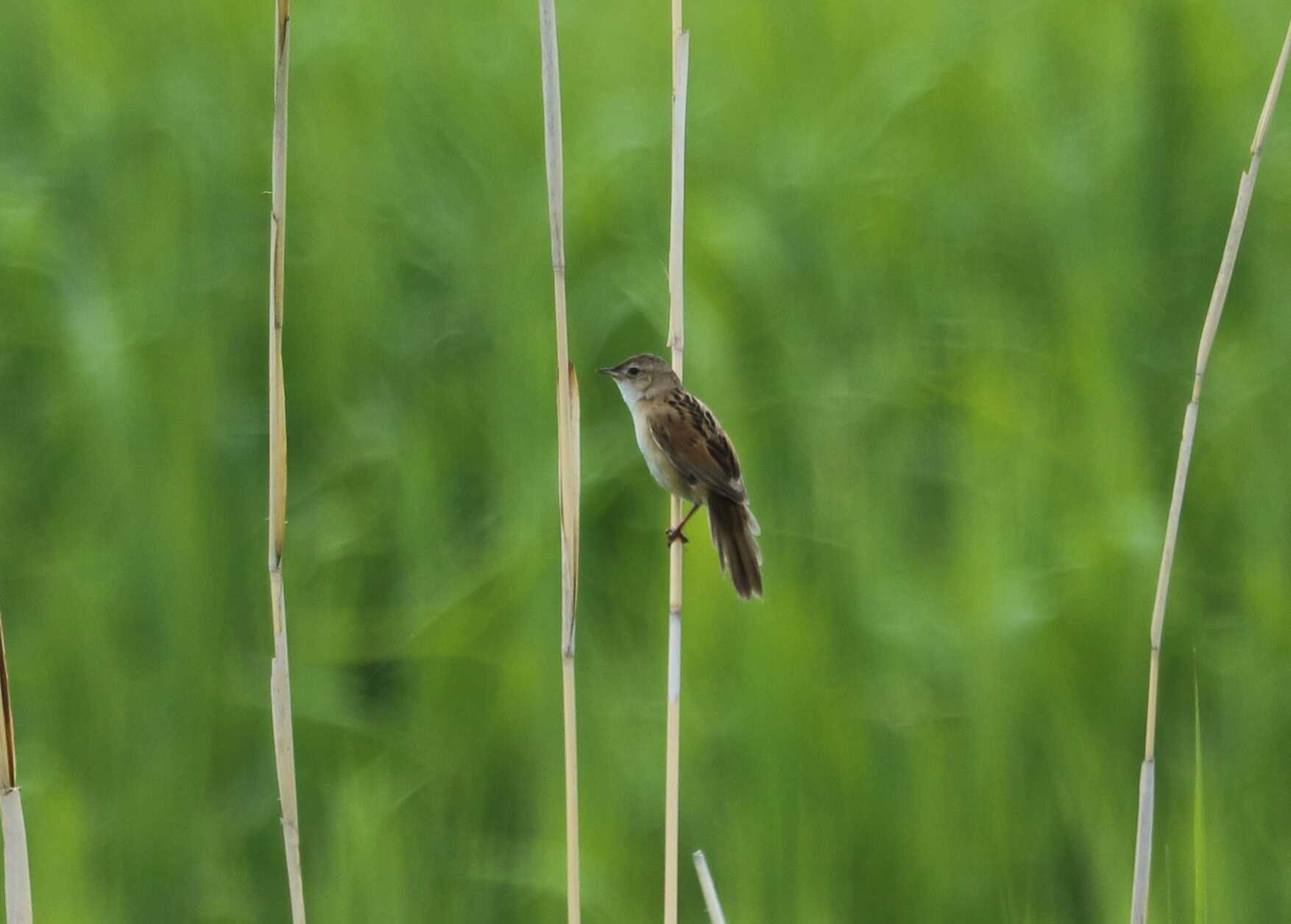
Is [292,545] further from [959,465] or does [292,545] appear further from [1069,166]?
[1069,166]

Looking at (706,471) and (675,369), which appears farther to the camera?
(706,471)

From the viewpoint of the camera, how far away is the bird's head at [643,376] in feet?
9.05

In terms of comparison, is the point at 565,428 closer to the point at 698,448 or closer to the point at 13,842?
the point at 13,842

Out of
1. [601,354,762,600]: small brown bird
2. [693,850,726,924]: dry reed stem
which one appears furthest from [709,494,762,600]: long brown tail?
[693,850,726,924]: dry reed stem

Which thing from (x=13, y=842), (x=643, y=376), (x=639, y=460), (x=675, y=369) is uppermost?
(x=639, y=460)

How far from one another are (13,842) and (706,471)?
3.97ft

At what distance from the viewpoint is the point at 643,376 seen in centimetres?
279

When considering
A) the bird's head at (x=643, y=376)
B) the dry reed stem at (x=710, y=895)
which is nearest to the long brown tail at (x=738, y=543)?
the bird's head at (x=643, y=376)

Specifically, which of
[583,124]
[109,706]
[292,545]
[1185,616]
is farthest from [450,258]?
[1185,616]

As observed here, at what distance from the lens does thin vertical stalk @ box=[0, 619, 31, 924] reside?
159cm

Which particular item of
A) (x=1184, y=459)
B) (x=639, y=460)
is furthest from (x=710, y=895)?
(x=639, y=460)

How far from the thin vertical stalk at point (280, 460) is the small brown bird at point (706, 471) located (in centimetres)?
87

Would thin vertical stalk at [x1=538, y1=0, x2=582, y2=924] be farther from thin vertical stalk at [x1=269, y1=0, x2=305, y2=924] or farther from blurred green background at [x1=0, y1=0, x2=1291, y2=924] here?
blurred green background at [x1=0, y1=0, x2=1291, y2=924]

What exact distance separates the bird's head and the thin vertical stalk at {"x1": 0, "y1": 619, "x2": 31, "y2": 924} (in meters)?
1.30
